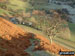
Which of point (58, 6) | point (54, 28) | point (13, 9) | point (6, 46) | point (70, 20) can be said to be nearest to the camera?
point (6, 46)

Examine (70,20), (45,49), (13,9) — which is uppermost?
(45,49)

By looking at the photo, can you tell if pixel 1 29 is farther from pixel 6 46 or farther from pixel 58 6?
pixel 58 6

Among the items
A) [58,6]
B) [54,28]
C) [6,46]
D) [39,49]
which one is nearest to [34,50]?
[39,49]

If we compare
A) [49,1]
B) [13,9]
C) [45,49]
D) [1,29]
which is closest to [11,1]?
[13,9]

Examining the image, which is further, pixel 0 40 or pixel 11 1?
pixel 11 1

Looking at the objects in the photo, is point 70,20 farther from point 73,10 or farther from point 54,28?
point 54,28

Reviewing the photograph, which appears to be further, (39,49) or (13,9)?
(13,9)

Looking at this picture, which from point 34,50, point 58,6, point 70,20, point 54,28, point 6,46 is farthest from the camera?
point 58,6

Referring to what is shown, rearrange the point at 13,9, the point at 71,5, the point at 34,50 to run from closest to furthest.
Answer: the point at 34,50 < the point at 13,9 < the point at 71,5

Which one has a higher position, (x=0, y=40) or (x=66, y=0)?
(x=0, y=40)
